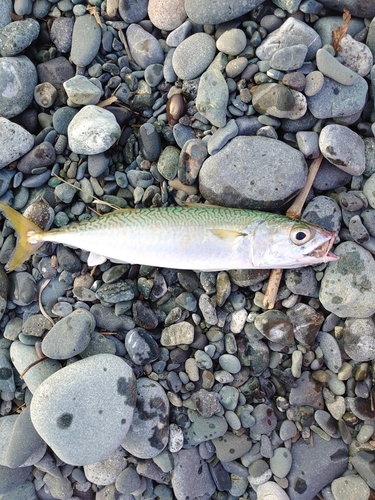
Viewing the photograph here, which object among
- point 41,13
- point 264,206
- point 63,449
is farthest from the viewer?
point 41,13

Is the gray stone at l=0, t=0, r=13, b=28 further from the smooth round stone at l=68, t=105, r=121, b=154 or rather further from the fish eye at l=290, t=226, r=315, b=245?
the fish eye at l=290, t=226, r=315, b=245

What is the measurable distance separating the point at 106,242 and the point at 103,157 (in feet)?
3.37

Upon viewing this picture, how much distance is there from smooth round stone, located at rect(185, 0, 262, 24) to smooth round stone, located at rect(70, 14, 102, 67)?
43.6 inches

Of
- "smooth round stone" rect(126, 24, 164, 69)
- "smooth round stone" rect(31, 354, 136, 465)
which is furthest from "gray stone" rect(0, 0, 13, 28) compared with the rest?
"smooth round stone" rect(31, 354, 136, 465)

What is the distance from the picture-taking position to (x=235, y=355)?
160 inches

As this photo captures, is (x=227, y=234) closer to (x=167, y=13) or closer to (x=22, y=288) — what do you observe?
(x=22, y=288)

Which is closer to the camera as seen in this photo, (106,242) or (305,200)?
(106,242)

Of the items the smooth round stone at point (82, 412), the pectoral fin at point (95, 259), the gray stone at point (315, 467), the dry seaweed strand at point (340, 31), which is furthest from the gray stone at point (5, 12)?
the gray stone at point (315, 467)

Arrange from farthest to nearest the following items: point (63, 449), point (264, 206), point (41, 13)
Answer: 1. point (41, 13)
2. point (264, 206)
3. point (63, 449)

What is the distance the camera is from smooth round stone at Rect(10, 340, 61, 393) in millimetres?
3926

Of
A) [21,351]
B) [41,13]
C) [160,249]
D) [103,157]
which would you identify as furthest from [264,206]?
[41,13]

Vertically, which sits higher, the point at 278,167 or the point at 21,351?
the point at 278,167

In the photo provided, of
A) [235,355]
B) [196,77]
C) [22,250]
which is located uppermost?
[196,77]

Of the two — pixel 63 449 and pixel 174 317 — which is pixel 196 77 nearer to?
pixel 174 317
